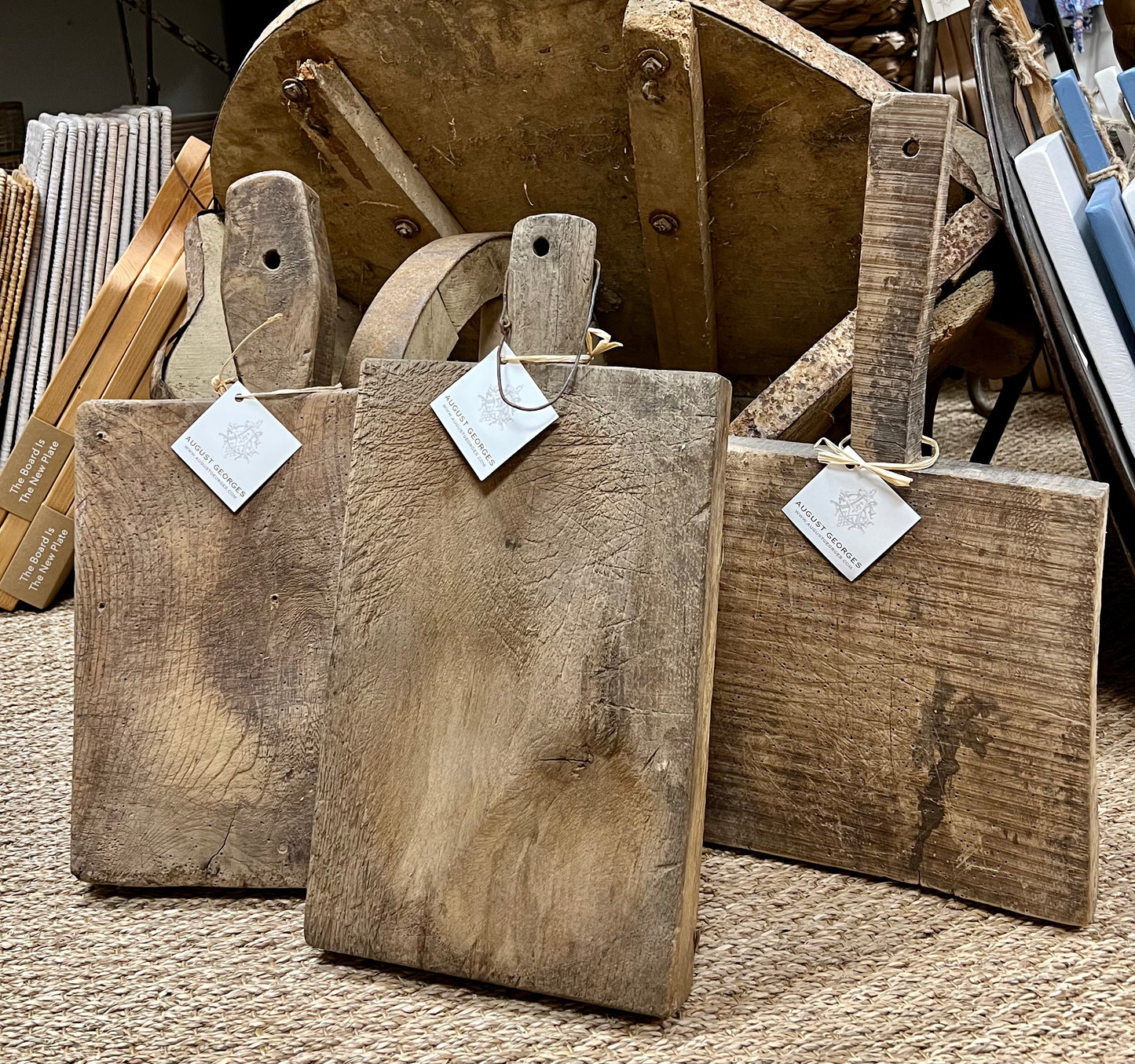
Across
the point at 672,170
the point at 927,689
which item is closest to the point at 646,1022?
the point at 927,689

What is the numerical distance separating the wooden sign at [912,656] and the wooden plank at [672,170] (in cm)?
30

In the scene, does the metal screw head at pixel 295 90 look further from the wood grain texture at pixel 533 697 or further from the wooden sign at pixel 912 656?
the wooden sign at pixel 912 656

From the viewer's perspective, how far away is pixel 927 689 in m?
1.11

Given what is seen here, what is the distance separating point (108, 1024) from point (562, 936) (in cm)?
40

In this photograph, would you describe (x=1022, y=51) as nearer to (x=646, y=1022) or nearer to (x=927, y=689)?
(x=927, y=689)

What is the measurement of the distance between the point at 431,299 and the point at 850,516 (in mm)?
559

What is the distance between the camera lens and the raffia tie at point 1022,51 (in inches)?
56.9

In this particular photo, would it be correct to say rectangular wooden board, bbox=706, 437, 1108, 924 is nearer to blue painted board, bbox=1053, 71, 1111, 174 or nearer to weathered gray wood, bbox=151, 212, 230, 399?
blue painted board, bbox=1053, 71, 1111, 174

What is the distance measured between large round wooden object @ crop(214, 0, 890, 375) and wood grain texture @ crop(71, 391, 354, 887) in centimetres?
50

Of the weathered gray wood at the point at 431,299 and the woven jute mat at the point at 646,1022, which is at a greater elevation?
the weathered gray wood at the point at 431,299

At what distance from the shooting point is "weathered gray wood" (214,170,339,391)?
117cm

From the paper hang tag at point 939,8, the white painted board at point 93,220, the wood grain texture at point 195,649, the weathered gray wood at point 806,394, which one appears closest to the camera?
the wood grain texture at point 195,649

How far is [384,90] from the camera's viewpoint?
4.72 ft

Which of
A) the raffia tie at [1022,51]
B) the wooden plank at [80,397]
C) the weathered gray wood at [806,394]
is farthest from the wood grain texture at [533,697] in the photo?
the wooden plank at [80,397]
